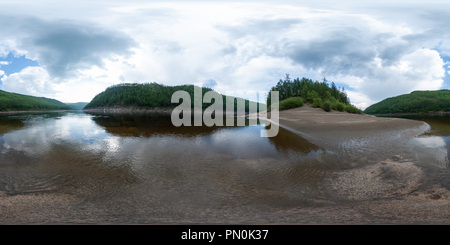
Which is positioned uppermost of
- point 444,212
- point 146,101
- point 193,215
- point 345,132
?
point 146,101

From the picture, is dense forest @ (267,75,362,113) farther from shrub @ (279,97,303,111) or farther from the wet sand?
the wet sand

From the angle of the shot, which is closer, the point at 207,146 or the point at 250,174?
the point at 250,174

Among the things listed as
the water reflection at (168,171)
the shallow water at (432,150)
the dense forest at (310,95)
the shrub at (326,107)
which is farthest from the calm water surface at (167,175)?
the dense forest at (310,95)

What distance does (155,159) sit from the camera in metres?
10.4

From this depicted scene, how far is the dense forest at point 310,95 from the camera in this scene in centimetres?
4025

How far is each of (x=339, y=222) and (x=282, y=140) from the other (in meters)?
9.54

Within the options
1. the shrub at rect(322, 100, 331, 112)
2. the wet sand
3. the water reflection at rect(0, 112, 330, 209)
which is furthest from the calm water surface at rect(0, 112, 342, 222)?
the shrub at rect(322, 100, 331, 112)

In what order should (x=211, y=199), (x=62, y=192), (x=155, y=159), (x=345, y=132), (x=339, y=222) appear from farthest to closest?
(x=345, y=132) < (x=155, y=159) < (x=62, y=192) < (x=211, y=199) < (x=339, y=222)

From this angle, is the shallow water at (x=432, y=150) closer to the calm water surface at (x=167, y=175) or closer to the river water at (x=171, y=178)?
the river water at (x=171, y=178)

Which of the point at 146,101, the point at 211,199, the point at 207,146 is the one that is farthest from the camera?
the point at 146,101

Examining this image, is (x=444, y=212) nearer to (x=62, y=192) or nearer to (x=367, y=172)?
(x=367, y=172)

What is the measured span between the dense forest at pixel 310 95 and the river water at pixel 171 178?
94.2ft

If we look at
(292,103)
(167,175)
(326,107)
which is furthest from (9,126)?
(326,107)
